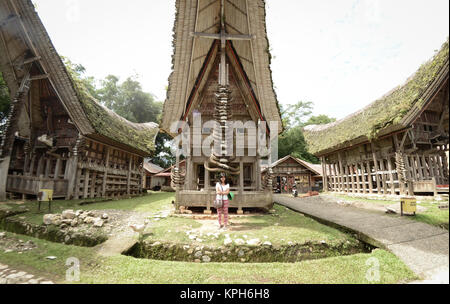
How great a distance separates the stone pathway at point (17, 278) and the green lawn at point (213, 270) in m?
0.11

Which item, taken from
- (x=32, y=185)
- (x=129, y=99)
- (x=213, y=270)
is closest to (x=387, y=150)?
(x=213, y=270)

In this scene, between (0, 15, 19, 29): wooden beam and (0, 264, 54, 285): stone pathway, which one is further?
(0, 15, 19, 29): wooden beam

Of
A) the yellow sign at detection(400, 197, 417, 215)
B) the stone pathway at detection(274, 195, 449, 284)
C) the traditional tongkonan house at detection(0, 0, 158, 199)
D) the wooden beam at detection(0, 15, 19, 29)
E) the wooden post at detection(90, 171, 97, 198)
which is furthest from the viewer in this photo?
the wooden post at detection(90, 171, 97, 198)

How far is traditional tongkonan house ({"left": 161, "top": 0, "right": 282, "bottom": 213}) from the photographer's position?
623 cm

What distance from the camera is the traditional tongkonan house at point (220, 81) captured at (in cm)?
623

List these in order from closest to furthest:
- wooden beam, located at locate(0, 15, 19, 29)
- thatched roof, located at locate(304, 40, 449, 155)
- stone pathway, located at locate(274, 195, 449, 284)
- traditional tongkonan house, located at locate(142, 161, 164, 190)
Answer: stone pathway, located at locate(274, 195, 449, 284), thatched roof, located at locate(304, 40, 449, 155), wooden beam, located at locate(0, 15, 19, 29), traditional tongkonan house, located at locate(142, 161, 164, 190)

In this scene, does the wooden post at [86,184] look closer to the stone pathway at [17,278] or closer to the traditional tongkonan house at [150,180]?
the stone pathway at [17,278]

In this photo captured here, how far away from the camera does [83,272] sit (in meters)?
2.90

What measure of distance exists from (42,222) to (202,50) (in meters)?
7.77

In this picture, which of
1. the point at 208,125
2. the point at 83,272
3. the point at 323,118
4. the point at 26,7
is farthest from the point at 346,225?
the point at 323,118

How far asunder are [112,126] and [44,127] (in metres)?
3.51

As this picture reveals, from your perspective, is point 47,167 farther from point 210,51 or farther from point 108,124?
point 210,51

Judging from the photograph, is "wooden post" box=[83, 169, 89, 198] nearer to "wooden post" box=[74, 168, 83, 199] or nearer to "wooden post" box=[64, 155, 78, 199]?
"wooden post" box=[74, 168, 83, 199]

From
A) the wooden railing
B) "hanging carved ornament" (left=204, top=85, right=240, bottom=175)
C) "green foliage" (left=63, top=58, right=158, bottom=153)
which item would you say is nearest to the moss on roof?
"green foliage" (left=63, top=58, right=158, bottom=153)
